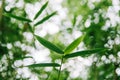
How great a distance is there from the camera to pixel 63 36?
208 centimetres

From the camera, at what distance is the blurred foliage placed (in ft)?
5.04

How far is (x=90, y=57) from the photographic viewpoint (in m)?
1.64

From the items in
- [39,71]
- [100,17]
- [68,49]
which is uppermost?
[100,17]

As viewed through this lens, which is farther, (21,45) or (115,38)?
(21,45)

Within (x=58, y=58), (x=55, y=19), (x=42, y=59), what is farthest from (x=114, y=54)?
(x=55, y=19)

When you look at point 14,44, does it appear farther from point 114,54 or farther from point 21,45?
point 114,54

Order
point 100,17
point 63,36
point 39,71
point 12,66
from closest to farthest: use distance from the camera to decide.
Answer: point 12,66 → point 39,71 → point 100,17 → point 63,36

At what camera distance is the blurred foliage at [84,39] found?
1536mm

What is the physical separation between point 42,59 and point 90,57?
26 centimetres

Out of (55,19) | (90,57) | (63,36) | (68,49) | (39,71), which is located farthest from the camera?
(55,19)

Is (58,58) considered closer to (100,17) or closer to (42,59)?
(42,59)

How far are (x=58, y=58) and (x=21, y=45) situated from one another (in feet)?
0.98

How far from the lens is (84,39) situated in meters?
1.86

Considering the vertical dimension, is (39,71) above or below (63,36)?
below
